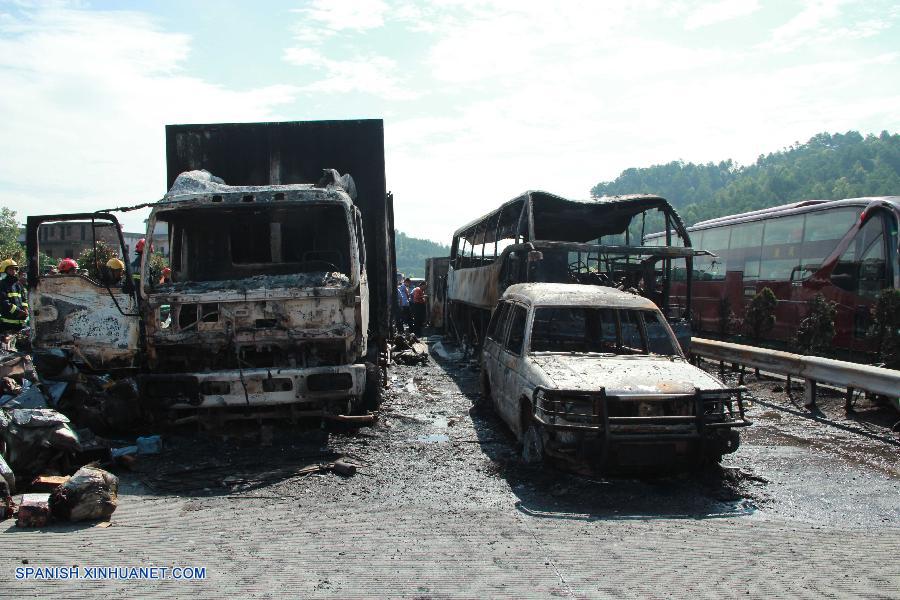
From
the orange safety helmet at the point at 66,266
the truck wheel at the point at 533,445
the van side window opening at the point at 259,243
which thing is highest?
the van side window opening at the point at 259,243

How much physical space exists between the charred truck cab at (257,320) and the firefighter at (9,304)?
2899 mm

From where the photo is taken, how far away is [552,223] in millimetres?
11766

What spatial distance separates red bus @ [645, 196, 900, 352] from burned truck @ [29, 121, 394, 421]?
11.0 metres

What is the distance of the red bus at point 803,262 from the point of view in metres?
13.5

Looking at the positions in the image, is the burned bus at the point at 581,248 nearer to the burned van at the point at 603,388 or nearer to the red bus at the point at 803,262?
the burned van at the point at 603,388

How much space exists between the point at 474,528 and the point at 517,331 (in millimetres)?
3009

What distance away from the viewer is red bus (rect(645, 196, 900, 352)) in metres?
13.5

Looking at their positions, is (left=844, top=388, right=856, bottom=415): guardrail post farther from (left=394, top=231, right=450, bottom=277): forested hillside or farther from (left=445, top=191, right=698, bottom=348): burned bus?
(left=394, top=231, right=450, bottom=277): forested hillside

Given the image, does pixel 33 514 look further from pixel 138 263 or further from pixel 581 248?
pixel 581 248

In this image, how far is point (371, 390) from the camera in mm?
7590

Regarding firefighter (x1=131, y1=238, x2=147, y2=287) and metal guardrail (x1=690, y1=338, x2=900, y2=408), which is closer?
metal guardrail (x1=690, y1=338, x2=900, y2=408)

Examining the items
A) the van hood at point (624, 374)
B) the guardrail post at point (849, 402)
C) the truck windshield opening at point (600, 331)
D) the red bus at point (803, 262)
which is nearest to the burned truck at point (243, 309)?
the truck windshield opening at point (600, 331)

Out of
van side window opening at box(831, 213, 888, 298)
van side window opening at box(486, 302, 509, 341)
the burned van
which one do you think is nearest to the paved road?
the burned van

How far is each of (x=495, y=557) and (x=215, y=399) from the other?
11.7 feet
